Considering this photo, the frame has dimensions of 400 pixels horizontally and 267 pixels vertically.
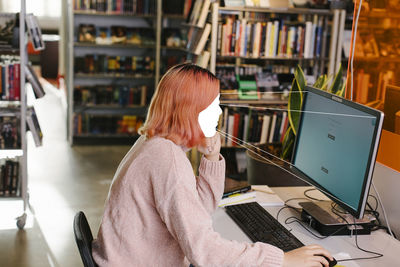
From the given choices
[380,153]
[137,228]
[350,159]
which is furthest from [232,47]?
[137,228]

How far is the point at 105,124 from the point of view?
19.9ft

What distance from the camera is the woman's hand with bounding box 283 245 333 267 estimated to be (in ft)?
4.96

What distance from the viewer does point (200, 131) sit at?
5.25 feet

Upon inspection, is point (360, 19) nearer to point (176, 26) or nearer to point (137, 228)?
point (137, 228)

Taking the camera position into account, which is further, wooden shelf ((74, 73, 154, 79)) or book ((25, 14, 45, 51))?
wooden shelf ((74, 73, 154, 79))

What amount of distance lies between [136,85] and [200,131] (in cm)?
467

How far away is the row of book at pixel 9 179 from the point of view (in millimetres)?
3812

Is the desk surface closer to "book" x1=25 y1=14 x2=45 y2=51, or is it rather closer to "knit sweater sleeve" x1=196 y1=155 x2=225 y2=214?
"knit sweater sleeve" x1=196 y1=155 x2=225 y2=214

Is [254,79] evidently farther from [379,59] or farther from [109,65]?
[379,59]

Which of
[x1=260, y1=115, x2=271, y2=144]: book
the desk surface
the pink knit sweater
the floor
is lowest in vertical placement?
the floor

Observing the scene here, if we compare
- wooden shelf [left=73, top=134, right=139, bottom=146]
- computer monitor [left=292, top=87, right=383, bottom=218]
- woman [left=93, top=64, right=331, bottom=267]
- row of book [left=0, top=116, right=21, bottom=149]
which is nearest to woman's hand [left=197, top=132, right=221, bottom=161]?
woman [left=93, top=64, right=331, bottom=267]

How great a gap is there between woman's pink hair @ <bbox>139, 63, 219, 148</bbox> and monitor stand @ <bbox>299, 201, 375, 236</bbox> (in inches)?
23.8

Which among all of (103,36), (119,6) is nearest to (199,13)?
(119,6)

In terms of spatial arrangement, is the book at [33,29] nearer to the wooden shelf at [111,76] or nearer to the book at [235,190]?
the wooden shelf at [111,76]
